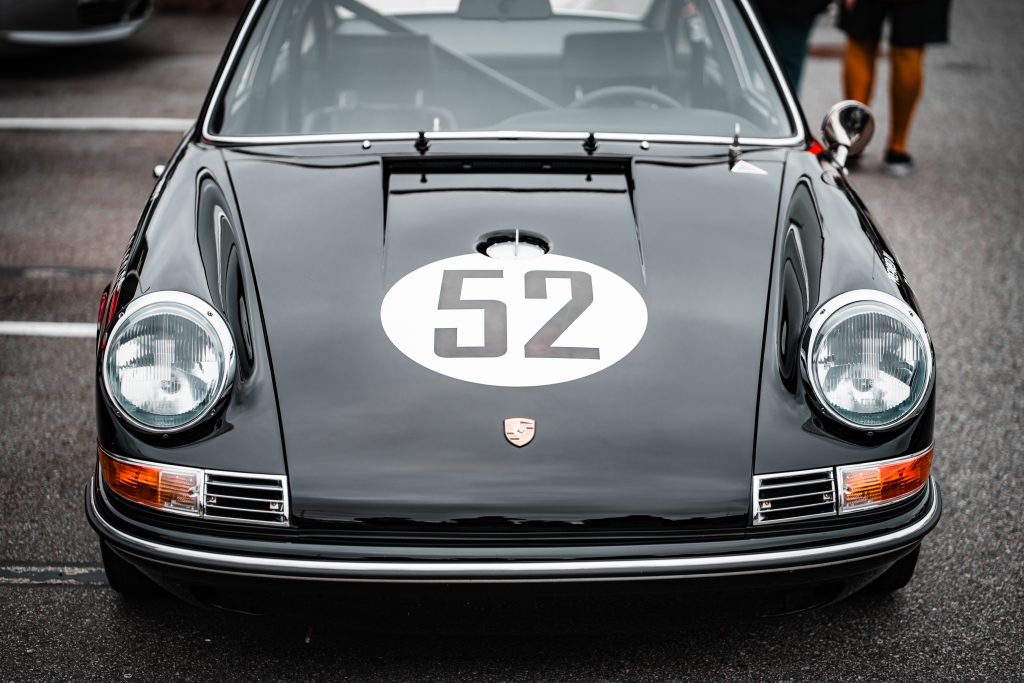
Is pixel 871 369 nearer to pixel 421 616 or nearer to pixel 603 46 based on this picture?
pixel 421 616

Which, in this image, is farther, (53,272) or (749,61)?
(53,272)

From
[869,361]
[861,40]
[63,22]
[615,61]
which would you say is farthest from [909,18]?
[63,22]

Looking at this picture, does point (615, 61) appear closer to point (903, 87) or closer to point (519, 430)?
point (519, 430)

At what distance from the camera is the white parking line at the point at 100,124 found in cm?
638

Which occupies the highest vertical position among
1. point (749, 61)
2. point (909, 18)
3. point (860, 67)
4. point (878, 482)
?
point (749, 61)

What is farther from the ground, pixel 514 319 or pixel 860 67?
pixel 514 319

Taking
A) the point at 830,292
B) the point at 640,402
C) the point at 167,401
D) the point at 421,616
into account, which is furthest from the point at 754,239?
the point at 167,401

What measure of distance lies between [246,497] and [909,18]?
4.80m

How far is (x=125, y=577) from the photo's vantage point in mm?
2457

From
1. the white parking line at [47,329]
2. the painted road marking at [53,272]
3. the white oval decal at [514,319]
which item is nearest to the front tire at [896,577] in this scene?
the white oval decal at [514,319]

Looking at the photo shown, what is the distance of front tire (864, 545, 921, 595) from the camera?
249cm

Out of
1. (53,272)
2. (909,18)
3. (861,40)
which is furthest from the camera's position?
(861,40)

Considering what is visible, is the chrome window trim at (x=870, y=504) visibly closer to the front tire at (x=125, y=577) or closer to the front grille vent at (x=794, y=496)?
the front grille vent at (x=794, y=496)

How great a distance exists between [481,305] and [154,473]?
0.70 metres
